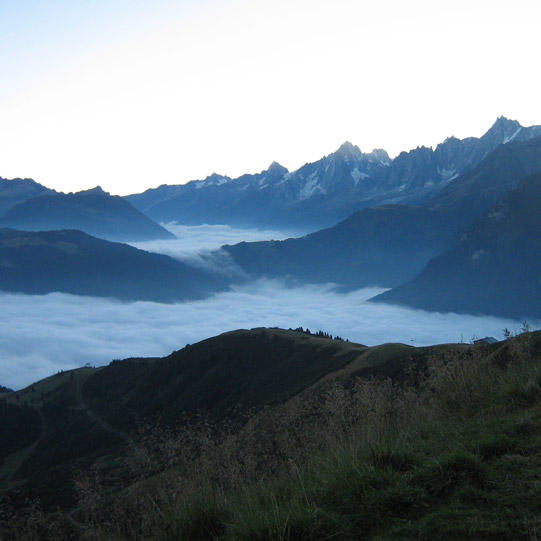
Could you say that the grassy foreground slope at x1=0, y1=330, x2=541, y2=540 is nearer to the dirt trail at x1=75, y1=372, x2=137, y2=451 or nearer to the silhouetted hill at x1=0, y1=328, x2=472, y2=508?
the silhouetted hill at x1=0, y1=328, x2=472, y2=508

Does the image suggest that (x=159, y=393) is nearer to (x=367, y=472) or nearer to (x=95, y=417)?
(x=95, y=417)

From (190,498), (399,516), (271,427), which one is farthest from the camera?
(271,427)

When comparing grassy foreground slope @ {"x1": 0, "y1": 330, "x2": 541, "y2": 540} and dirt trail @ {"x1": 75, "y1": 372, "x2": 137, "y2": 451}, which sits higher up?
grassy foreground slope @ {"x1": 0, "y1": 330, "x2": 541, "y2": 540}

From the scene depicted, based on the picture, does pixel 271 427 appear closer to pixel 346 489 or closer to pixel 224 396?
pixel 346 489

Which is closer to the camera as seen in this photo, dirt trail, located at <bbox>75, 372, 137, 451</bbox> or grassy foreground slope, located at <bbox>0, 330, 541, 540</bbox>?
grassy foreground slope, located at <bbox>0, 330, 541, 540</bbox>

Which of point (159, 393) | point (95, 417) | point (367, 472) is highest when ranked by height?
point (367, 472)

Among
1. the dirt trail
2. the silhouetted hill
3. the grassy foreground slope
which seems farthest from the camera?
the dirt trail

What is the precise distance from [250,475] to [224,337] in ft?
345

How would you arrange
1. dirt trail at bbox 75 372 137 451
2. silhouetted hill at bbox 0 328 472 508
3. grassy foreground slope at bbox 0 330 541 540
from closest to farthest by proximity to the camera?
grassy foreground slope at bbox 0 330 541 540 → silhouetted hill at bbox 0 328 472 508 → dirt trail at bbox 75 372 137 451

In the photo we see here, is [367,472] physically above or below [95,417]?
above

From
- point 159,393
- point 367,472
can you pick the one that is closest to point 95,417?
point 159,393

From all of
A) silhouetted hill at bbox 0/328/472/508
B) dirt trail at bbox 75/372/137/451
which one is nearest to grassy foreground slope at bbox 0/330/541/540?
silhouetted hill at bbox 0/328/472/508

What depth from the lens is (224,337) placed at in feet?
367

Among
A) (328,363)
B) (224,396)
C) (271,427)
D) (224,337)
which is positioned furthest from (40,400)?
(271,427)
